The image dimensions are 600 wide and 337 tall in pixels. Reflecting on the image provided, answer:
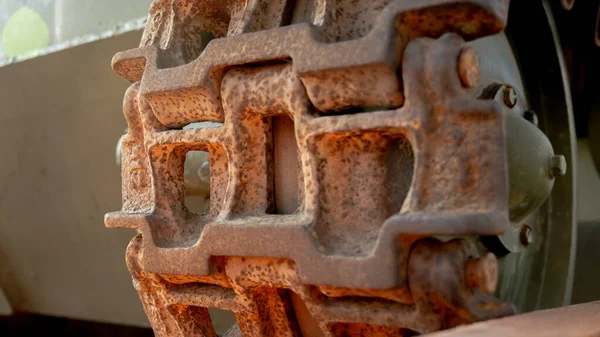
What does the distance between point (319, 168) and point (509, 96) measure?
0.42m

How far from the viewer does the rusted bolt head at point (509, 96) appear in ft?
3.64

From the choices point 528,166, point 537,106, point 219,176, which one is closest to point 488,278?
point 528,166

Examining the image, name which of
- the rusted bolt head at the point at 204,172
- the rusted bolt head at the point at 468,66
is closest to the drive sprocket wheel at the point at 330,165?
the rusted bolt head at the point at 468,66

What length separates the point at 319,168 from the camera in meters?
0.90

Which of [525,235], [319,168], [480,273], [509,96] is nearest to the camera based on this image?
[480,273]

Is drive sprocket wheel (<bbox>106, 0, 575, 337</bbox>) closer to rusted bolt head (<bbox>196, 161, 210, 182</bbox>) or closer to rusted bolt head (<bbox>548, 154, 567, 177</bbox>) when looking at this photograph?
rusted bolt head (<bbox>548, 154, 567, 177</bbox>)

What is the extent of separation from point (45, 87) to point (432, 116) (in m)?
1.44

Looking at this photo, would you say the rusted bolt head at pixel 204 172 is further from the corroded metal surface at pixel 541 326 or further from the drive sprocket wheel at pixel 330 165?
the corroded metal surface at pixel 541 326

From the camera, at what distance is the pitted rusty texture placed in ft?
2.62

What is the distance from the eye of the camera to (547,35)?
133 cm

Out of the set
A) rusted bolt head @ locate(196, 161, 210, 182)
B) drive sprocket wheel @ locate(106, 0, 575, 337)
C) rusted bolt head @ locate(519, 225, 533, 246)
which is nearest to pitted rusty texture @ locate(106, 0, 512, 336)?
drive sprocket wheel @ locate(106, 0, 575, 337)

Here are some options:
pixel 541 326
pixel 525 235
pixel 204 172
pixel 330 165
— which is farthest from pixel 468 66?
pixel 204 172

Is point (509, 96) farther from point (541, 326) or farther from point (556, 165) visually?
point (541, 326)

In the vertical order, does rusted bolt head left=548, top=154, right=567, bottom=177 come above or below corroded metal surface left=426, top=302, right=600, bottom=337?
above
